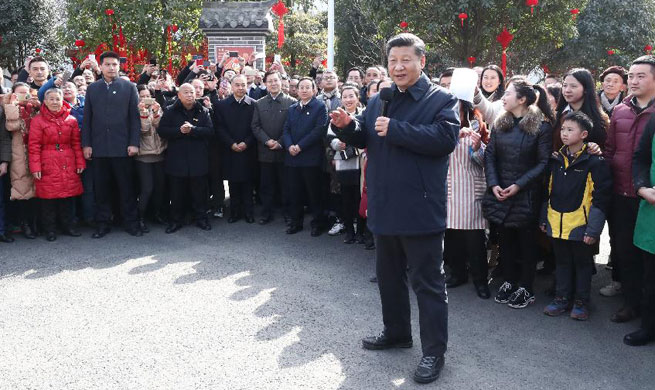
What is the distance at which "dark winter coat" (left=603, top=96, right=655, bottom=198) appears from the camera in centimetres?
454

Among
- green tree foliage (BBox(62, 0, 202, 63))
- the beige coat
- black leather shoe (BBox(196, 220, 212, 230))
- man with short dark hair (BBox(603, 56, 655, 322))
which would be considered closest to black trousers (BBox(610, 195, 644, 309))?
man with short dark hair (BBox(603, 56, 655, 322))

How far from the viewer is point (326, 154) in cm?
734

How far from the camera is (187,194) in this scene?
7797 mm

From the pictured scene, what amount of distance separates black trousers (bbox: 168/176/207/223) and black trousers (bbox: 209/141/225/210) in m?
0.35

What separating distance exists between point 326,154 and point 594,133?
3.28 m

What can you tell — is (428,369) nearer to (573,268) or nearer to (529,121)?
(573,268)

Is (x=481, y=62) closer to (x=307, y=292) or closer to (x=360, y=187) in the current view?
(x=360, y=187)

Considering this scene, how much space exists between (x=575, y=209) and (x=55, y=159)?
5.62 meters

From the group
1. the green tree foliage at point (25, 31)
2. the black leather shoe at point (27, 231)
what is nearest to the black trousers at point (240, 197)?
the black leather shoe at point (27, 231)

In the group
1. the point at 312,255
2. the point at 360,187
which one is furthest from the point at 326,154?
the point at 312,255

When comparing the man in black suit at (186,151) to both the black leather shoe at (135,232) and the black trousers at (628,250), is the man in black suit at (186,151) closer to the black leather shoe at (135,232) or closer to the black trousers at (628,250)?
the black leather shoe at (135,232)

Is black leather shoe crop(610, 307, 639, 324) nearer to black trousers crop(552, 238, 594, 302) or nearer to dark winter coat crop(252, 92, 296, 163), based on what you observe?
black trousers crop(552, 238, 594, 302)

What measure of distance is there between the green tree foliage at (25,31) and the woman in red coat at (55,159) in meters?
13.2

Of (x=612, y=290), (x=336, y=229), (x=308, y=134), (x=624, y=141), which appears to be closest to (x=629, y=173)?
(x=624, y=141)
